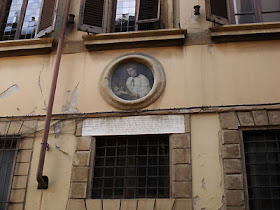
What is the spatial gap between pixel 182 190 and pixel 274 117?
2.36 m

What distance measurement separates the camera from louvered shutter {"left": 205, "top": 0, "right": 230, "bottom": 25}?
790 cm

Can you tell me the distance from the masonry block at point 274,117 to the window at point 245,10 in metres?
2.35

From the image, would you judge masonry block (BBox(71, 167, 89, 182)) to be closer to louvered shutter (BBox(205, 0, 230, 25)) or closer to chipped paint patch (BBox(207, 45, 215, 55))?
chipped paint patch (BBox(207, 45, 215, 55))

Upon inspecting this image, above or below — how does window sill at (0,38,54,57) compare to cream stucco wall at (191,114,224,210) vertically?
above

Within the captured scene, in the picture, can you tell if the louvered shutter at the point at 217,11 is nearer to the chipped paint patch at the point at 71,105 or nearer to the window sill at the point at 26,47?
the chipped paint patch at the point at 71,105

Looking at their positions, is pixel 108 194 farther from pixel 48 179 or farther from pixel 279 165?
pixel 279 165

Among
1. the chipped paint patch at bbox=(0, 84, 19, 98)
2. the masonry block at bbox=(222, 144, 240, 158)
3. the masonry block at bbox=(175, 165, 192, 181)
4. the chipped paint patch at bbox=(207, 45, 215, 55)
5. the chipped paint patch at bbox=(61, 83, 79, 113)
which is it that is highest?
the chipped paint patch at bbox=(207, 45, 215, 55)

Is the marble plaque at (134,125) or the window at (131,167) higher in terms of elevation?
the marble plaque at (134,125)

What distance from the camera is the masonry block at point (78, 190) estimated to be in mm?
7031

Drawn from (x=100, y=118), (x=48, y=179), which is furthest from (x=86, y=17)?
(x=48, y=179)

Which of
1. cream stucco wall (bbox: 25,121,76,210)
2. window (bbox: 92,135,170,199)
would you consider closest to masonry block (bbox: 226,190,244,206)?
window (bbox: 92,135,170,199)

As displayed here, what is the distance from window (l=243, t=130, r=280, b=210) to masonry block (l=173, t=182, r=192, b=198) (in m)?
1.15

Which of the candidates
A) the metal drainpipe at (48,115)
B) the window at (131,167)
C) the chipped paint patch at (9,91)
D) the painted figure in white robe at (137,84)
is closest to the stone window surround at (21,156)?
the metal drainpipe at (48,115)

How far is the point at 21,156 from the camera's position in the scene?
7586 mm
